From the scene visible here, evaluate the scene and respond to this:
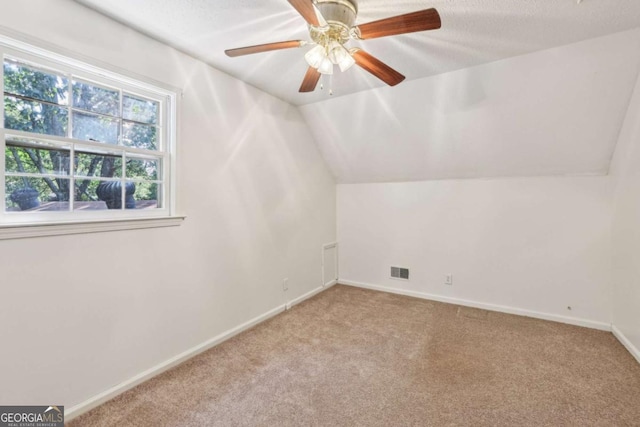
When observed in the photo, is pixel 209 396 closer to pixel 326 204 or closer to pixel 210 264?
pixel 210 264

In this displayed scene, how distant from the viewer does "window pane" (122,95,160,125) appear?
6.72ft

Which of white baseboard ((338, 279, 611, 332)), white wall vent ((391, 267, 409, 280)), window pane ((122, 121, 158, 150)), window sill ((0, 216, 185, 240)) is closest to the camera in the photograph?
window sill ((0, 216, 185, 240))

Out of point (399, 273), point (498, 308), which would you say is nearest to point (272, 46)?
point (399, 273)

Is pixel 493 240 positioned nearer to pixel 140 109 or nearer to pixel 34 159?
pixel 140 109

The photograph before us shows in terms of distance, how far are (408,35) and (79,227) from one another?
247 centimetres

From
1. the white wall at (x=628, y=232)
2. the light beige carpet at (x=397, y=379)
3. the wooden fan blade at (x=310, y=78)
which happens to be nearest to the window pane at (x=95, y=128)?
the wooden fan blade at (x=310, y=78)

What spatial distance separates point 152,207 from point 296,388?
5.56ft

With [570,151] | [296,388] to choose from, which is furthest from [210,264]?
[570,151]

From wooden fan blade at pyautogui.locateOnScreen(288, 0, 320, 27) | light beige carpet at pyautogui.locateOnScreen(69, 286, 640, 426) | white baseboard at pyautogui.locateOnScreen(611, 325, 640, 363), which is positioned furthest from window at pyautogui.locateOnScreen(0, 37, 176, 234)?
white baseboard at pyautogui.locateOnScreen(611, 325, 640, 363)

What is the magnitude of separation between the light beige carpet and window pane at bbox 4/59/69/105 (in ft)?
6.26

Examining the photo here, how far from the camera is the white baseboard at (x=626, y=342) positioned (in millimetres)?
2278

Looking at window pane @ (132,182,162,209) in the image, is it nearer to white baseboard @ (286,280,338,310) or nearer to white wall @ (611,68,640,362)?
white baseboard @ (286,280,338,310)

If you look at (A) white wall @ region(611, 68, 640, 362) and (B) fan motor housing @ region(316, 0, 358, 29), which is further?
(A) white wall @ region(611, 68, 640, 362)

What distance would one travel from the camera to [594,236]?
2908 mm
